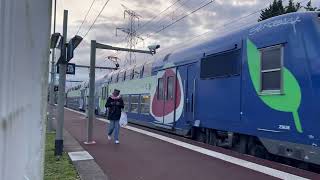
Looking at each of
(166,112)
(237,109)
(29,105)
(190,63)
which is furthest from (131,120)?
(29,105)

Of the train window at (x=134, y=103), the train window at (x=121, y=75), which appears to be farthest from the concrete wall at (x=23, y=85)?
the train window at (x=121, y=75)

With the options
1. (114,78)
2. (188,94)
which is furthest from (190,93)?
(114,78)

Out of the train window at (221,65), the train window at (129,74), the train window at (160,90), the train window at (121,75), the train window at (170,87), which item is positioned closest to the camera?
the train window at (221,65)

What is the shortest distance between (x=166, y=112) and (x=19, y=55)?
16.7m

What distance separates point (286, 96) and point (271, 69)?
0.85 metres

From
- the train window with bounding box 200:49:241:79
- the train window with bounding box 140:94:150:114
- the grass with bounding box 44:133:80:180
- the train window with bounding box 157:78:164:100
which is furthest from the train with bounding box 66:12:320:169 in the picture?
the grass with bounding box 44:133:80:180

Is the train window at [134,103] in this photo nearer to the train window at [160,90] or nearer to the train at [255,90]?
the train window at [160,90]

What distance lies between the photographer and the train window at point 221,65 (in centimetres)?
1207

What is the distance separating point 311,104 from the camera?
888cm

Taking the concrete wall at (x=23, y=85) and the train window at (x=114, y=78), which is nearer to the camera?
the concrete wall at (x=23, y=85)

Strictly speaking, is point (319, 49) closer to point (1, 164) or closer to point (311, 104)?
point (311, 104)

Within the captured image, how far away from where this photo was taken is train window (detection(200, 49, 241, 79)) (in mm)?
12070

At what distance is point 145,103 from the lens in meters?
22.1

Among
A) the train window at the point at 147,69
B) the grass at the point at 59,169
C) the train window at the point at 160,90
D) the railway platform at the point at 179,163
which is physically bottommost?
the grass at the point at 59,169
